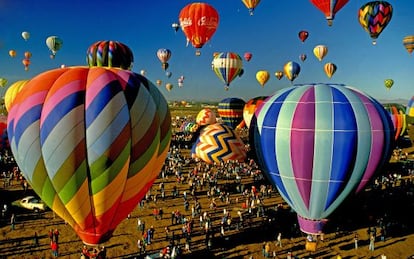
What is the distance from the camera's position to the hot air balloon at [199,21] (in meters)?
22.7

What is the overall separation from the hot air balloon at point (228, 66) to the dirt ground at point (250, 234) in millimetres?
11647

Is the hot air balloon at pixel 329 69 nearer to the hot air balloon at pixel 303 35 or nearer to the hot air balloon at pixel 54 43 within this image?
the hot air balloon at pixel 303 35

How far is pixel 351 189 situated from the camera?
1201 centimetres

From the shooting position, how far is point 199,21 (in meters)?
22.8

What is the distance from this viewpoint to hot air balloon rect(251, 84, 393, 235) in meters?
11.6

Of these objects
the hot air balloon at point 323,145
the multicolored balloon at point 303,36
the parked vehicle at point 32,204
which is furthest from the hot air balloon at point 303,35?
the parked vehicle at point 32,204

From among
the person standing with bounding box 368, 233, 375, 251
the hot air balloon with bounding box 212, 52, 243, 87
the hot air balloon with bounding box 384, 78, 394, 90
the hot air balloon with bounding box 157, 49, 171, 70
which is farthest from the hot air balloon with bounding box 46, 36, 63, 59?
the hot air balloon with bounding box 384, 78, 394, 90

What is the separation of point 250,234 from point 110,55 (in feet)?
27.5

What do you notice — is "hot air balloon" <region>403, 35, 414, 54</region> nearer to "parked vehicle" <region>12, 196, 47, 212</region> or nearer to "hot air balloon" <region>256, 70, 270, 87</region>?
"hot air balloon" <region>256, 70, 270, 87</region>

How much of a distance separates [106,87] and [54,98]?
121cm

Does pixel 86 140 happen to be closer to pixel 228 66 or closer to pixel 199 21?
pixel 199 21

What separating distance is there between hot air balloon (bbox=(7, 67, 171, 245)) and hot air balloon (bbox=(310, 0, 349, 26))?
540 inches

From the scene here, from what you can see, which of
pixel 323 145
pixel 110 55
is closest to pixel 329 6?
pixel 323 145

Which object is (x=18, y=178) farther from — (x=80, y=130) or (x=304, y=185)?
(x=304, y=185)
